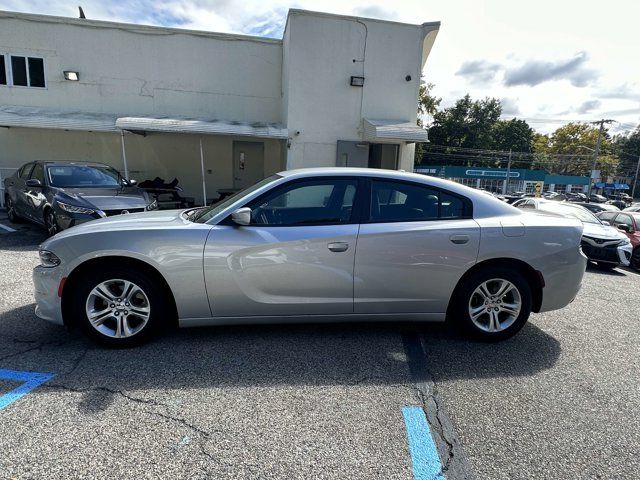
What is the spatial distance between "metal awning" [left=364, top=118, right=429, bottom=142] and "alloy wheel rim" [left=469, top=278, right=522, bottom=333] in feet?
28.5

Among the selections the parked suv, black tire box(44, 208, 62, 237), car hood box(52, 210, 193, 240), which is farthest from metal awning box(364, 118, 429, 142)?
car hood box(52, 210, 193, 240)

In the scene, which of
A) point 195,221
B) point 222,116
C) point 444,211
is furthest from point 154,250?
point 222,116

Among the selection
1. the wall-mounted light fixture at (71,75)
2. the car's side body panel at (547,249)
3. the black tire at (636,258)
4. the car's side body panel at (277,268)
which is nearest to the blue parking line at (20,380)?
the car's side body panel at (277,268)

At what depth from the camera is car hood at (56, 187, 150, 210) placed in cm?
641

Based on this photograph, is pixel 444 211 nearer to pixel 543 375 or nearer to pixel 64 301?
pixel 543 375

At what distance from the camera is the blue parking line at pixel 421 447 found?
2.01m

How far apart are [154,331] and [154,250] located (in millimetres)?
725

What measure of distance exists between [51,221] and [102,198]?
113 centimetres

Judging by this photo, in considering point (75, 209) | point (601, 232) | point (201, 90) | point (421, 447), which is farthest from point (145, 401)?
point (201, 90)

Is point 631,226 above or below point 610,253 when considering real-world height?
above

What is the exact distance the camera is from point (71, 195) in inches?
256

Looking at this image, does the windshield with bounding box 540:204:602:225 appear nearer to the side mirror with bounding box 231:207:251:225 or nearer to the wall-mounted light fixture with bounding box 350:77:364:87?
the wall-mounted light fixture with bounding box 350:77:364:87

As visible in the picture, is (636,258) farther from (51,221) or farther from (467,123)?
(467,123)

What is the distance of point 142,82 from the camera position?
12.8 m
